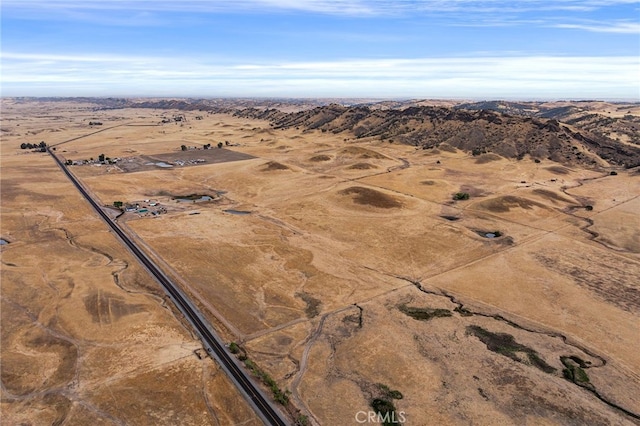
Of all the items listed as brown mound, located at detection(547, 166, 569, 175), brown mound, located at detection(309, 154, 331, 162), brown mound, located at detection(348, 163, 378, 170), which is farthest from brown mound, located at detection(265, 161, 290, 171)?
brown mound, located at detection(547, 166, 569, 175)

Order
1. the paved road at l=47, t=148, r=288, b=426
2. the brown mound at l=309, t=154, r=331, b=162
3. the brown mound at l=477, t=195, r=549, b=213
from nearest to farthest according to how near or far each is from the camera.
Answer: the paved road at l=47, t=148, r=288, b=426 < the brown mound at l=477, t=195, r=549, b=213 < the brown mound at l=309, t=154, r=331, b=162

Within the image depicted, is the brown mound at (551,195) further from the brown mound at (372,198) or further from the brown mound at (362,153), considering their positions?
the brown mound at (362,153)

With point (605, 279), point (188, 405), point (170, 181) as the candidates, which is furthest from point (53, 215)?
point (605, 279)

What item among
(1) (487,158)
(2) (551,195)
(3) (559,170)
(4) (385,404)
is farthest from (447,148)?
(4) (385,404)

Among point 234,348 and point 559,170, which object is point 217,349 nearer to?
point 234,348

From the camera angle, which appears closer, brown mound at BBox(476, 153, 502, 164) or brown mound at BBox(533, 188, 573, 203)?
brown mound at BBox(533, 188, 573, 203)

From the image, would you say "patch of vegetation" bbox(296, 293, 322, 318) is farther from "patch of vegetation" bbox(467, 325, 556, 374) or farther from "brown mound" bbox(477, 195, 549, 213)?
"brown mound" bbox(477, 195, 549, 213)

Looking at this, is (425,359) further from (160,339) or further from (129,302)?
(129,302)

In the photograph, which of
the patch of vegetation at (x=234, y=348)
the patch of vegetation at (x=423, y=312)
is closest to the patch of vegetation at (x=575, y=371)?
the patch of vegetation at (x=423, y=312)
